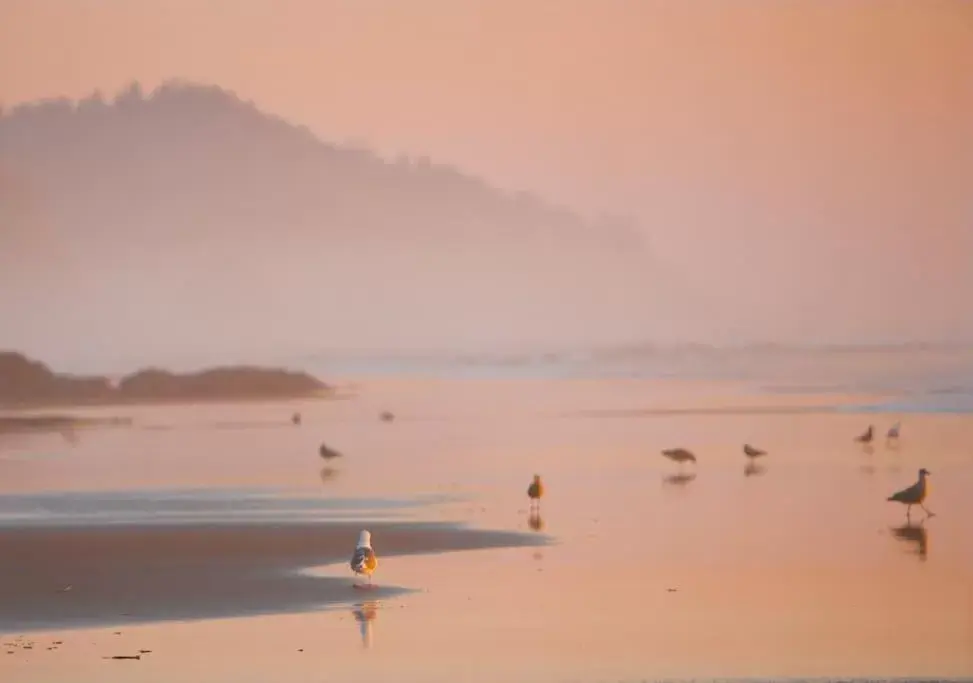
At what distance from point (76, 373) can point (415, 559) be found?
23.3 metres

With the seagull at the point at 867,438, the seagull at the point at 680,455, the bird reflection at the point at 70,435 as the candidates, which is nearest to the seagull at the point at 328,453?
the seagull at the point at 680,455

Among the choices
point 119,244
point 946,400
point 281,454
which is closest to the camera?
point 281,454

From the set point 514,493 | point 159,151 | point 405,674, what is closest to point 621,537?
point 514,493

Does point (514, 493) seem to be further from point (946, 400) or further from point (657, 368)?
point (657, 368)

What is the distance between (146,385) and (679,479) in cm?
1765

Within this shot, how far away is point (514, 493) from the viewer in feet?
Result: 44.8

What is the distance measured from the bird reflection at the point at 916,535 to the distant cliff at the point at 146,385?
18227 mm

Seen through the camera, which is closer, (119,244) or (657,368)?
(657,368)

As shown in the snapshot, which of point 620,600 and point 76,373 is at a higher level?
point 76,373

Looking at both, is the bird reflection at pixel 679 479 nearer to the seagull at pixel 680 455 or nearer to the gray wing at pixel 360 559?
the seagull at pixel 680 455

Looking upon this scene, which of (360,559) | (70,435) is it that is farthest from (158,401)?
(360,559)

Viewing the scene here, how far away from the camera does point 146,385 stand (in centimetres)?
3022

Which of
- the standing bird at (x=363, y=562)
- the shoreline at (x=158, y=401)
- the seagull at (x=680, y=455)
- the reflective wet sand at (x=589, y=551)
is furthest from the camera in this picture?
the shoreline at (x=158, y=401)

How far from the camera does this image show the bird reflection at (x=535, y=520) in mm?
11391
